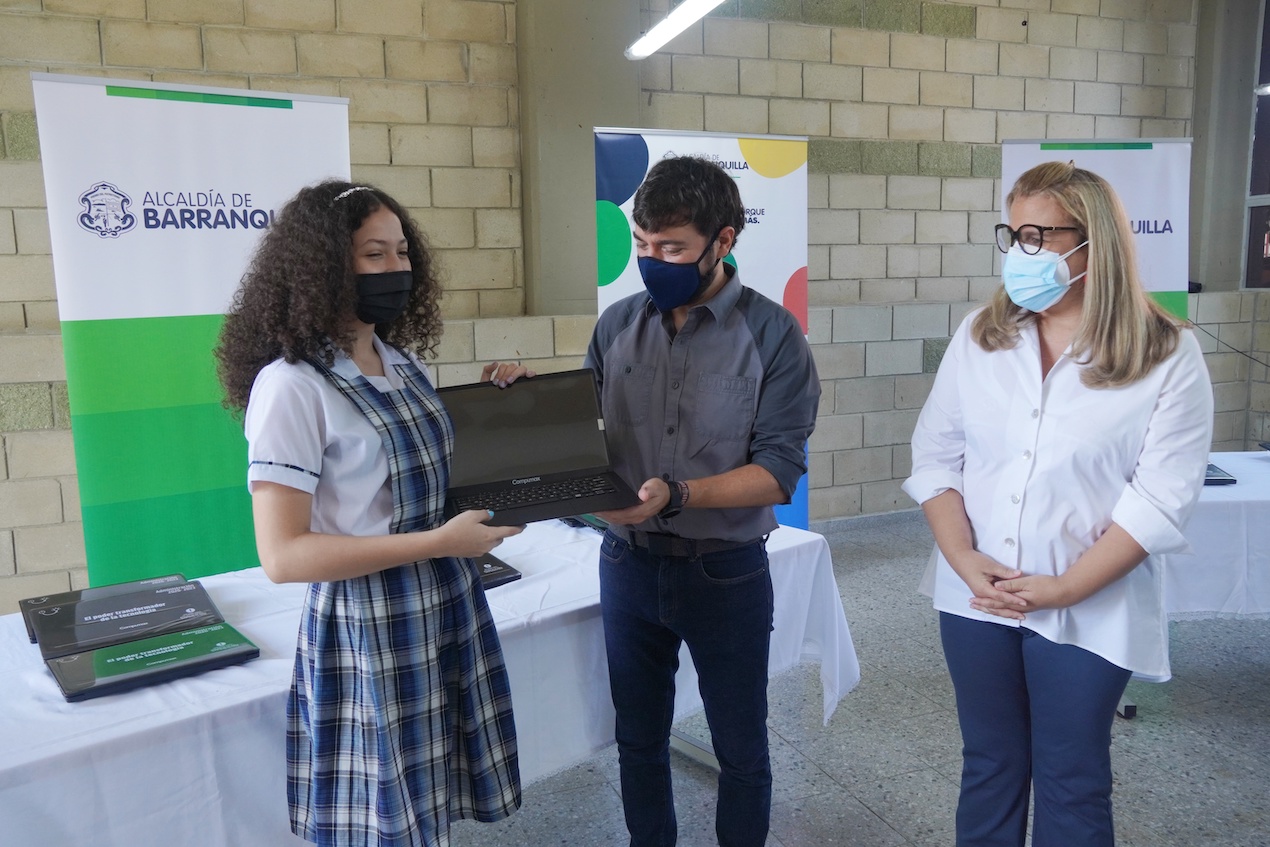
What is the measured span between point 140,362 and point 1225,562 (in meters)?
3.13

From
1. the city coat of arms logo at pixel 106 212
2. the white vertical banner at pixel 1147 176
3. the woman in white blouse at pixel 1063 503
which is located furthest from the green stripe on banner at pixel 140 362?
the white vertical banner at pixel 1147 176

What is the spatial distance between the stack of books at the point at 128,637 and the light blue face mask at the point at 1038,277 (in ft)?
4.56

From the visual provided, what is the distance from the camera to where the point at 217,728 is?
4.31ft

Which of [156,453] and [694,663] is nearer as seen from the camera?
[694,663]

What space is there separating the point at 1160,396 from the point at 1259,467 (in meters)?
1.98

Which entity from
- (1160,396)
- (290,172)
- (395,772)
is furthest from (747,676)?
(290,172)

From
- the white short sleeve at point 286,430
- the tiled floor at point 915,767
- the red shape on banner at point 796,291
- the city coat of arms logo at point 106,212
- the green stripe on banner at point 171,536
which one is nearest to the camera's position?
the white short sleeve at point 286,430

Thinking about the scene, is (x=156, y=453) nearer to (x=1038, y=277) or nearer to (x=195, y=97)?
(x=195, y=97)

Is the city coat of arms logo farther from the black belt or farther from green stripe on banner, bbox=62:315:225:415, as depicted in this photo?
the black belt

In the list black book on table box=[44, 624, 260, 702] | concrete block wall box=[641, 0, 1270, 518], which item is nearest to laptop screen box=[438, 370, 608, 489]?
black book on table box=[44, 624, 260, 702]

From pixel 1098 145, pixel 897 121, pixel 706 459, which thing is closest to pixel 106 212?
pixel 706 459

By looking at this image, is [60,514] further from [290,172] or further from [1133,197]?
[1133,197]

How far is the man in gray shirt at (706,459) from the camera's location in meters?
1.51

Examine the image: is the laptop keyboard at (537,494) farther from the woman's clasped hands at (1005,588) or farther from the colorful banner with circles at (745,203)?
the colorful banner with circles at (745,203)
